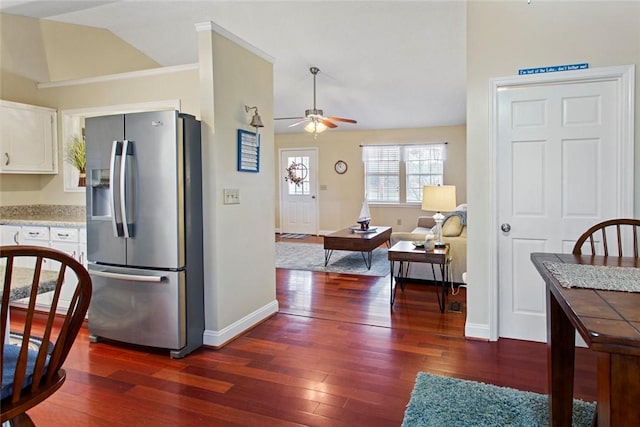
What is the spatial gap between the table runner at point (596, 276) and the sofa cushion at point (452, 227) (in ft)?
9.29

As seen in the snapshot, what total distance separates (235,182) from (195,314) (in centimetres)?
102

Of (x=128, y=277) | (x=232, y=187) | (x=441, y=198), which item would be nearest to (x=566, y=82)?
(x=441, y=198)

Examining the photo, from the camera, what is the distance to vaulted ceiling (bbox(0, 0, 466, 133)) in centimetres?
417

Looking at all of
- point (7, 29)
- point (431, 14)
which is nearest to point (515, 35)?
point (431, 14)

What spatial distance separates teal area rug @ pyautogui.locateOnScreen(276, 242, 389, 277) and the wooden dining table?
10.9ft

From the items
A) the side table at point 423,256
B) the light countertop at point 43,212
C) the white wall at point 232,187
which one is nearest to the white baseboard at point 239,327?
the white wall at point 232,187

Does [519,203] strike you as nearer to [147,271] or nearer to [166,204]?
[166,204]

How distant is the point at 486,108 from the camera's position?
2975 mm

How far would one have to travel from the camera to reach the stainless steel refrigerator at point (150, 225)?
2686 millimetres

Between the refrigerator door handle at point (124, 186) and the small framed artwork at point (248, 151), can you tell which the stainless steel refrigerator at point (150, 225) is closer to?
the refrigerator door handle at point (124, 186)

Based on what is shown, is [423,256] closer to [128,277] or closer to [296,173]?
[128,277]

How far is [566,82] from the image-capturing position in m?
2.80

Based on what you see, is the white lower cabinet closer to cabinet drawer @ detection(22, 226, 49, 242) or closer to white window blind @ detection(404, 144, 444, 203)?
cabinet drawer @ detection(22, 226, 49, 242)

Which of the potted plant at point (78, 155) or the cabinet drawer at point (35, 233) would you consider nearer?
the cabinet drawer at point (35, 233)
